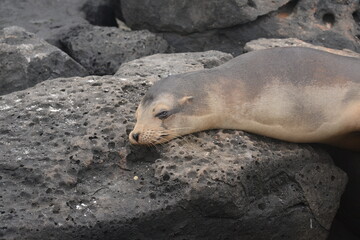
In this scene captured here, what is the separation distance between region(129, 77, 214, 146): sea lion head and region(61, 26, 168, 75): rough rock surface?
7.52ft

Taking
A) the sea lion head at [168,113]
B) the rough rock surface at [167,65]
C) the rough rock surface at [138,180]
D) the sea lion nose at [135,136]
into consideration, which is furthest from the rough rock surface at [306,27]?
the sea lion nose at [135,136]

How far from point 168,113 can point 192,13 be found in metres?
2.83

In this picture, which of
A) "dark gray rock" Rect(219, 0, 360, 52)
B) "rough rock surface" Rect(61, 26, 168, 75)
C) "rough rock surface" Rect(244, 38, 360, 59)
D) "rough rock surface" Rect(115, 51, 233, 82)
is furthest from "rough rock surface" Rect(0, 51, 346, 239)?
"dark gray rock" Rect(219, 0, 360, 52)

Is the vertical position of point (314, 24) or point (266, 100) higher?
point (266, 100)

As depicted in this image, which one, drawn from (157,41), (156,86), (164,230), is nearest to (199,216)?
(164,230)

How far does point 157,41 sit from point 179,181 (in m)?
3.15

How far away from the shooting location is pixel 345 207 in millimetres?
5469

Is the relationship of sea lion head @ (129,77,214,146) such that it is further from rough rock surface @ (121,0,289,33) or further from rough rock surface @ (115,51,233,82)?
rough rock surface @ (121,0,289,33)

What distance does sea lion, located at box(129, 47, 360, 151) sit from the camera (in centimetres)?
446

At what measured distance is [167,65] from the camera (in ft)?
18.4

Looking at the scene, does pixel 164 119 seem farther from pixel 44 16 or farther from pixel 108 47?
pixel 44 16

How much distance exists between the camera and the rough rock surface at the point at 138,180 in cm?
405

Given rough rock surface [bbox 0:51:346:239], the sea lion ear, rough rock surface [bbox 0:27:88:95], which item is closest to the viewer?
rough rock surface [bbox 0:51:346:239]

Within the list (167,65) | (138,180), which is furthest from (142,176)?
(167,65)
